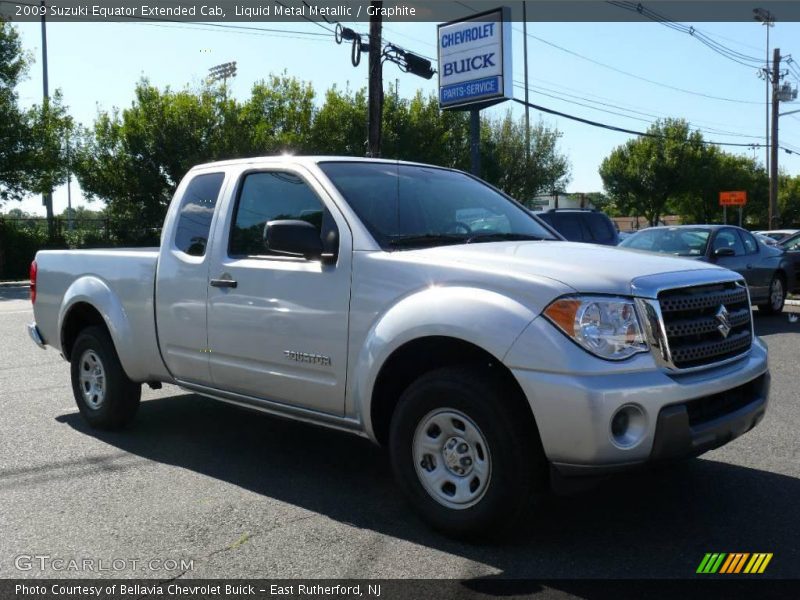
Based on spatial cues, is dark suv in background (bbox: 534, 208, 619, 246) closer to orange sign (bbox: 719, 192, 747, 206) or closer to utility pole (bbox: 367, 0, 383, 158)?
utility pole (bbox: 367, 0, 383, 158)

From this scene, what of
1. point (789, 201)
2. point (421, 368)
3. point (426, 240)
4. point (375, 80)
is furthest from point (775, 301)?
point (789, 201)

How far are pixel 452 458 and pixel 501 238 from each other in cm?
147

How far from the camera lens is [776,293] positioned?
1416cm

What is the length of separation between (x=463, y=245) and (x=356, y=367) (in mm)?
870

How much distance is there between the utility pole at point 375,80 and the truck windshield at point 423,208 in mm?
13681

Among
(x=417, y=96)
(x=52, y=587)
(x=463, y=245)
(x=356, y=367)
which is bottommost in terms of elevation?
(x=52, y=587)

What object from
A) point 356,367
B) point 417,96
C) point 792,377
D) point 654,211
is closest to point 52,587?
point 356,367

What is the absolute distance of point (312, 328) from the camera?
14.8ft

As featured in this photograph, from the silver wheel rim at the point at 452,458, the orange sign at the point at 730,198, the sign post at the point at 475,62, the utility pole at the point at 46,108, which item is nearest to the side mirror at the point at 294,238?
the silver wheel rim at the point at 452,458

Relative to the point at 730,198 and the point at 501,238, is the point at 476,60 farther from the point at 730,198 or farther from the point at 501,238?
the point at 730,198

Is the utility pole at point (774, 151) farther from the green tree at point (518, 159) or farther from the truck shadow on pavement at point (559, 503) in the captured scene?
the truck shadow on pavement at point (559, 503)

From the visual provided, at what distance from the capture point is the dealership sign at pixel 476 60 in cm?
2156

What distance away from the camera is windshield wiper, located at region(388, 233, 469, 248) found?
14.7ft

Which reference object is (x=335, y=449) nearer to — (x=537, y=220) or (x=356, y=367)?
(x=356, y=367)
